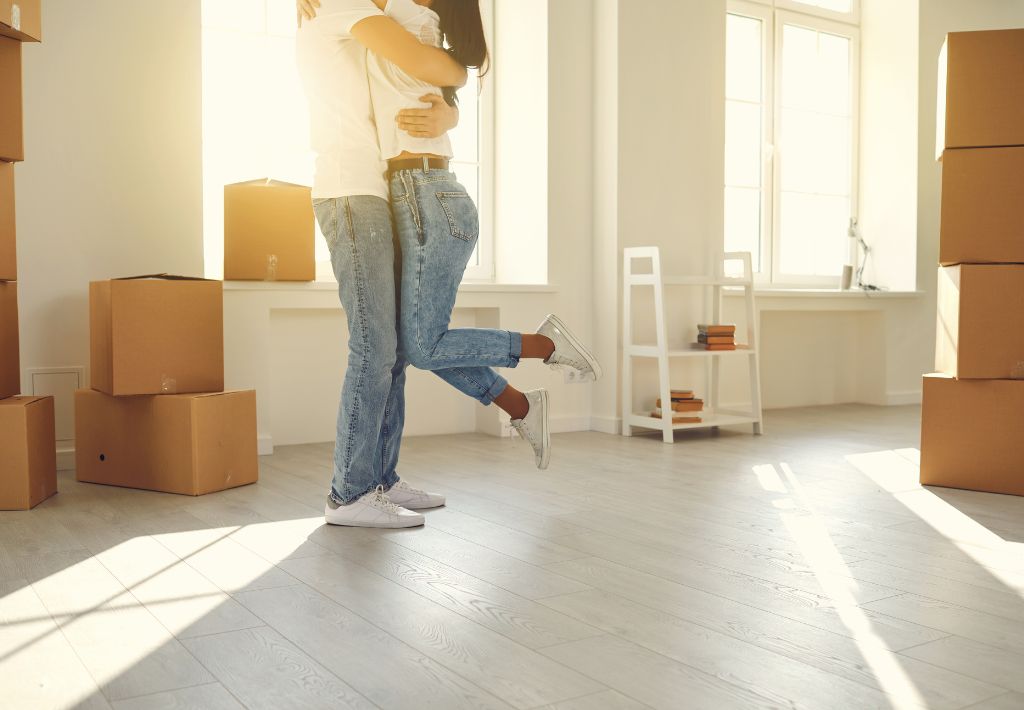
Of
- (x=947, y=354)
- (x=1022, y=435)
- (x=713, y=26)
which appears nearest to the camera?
(x=1022, y=435)

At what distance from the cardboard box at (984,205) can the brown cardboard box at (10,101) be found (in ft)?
8.45

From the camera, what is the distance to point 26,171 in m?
3.03

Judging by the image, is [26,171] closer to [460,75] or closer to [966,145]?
[460,75]

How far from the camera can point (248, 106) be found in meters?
3.74

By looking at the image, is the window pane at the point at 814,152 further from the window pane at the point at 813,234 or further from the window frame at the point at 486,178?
the window frame at the point at 486,178

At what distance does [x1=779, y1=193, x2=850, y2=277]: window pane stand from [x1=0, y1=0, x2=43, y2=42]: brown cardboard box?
154 inches

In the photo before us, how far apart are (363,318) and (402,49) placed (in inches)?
23.5

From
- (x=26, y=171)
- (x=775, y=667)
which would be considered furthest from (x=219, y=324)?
(x=775, y=667)

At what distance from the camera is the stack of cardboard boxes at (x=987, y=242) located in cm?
265

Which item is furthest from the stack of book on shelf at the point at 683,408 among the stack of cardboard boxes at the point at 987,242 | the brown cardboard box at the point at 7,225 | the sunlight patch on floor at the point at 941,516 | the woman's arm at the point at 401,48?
the brown cardboard box at the point at 7,225

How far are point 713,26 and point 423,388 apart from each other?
6.81 ft

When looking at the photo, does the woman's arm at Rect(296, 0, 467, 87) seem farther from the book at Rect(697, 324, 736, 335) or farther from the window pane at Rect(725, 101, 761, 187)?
the window pane at Rect(725, 101, 761, 187)

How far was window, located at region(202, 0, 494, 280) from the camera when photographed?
12.0 feet

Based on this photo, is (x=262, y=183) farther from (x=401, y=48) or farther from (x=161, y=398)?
(x=401, y=48)
